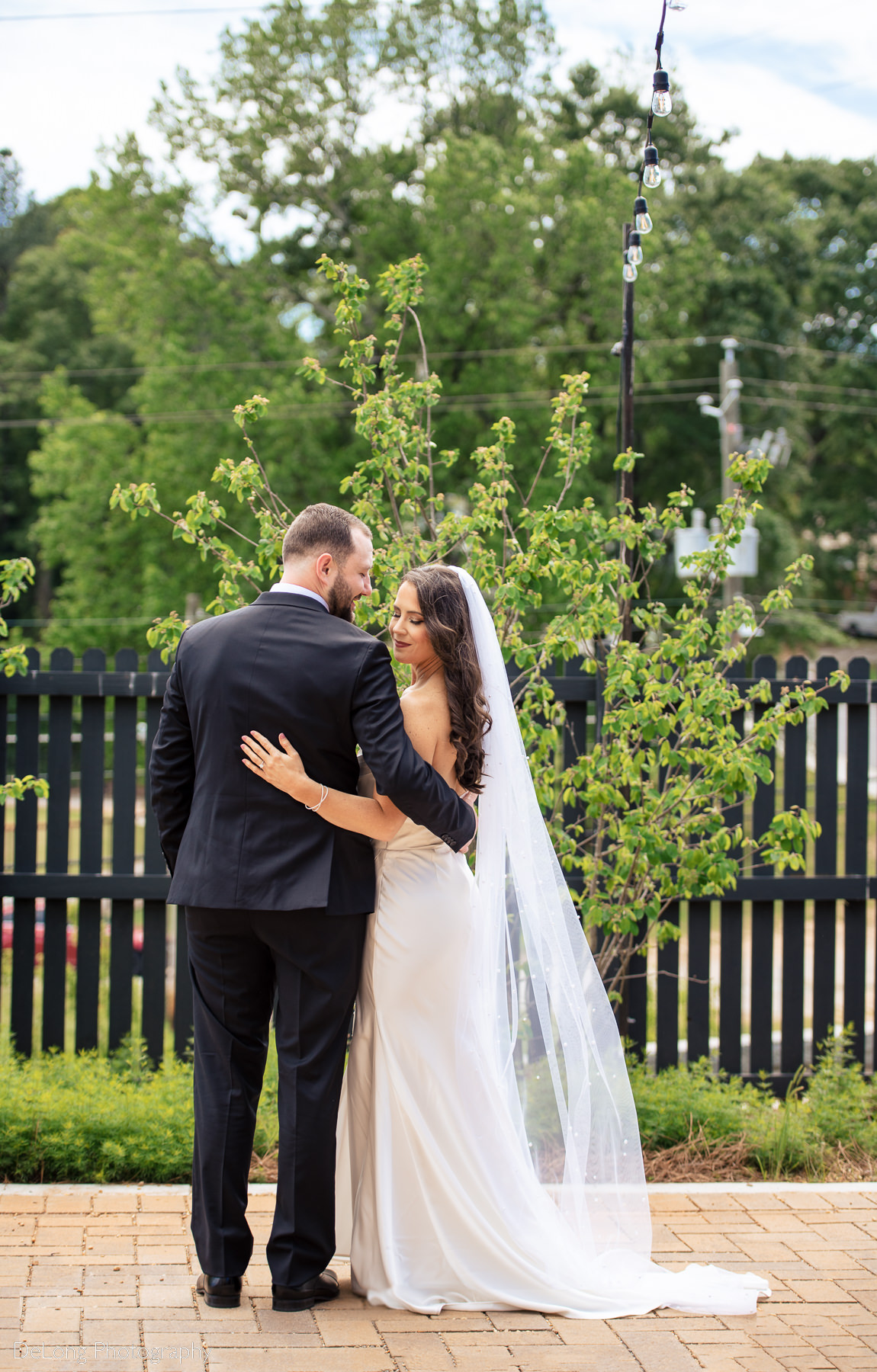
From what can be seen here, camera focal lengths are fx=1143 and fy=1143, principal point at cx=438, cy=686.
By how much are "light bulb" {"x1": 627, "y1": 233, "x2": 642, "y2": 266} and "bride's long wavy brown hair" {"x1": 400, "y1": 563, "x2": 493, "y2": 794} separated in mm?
2159

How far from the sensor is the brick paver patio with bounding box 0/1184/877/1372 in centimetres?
273

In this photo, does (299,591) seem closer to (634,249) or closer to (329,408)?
(634,249)

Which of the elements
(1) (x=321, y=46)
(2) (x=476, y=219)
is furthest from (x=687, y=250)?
(1) (x=321, y=46)

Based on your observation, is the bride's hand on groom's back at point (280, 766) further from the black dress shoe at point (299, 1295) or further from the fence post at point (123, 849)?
the fence post at point (123, 849)

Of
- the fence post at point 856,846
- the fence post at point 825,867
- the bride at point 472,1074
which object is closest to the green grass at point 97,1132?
the bride at point 472,1074

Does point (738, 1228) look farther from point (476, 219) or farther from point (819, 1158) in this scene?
point (476, 219)

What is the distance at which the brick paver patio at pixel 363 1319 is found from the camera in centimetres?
273

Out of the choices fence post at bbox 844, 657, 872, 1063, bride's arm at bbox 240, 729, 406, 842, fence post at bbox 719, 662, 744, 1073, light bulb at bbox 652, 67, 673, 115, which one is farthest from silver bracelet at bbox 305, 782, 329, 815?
fence post at bbox 844, 657, 872, 1063

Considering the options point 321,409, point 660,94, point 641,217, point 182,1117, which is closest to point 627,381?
point 641,217

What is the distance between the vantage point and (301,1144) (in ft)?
9.80

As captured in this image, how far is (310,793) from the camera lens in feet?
9.60

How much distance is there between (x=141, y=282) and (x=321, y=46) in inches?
240

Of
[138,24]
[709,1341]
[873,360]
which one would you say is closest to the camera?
[709,1341]

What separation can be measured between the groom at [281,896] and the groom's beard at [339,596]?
0.22ft
